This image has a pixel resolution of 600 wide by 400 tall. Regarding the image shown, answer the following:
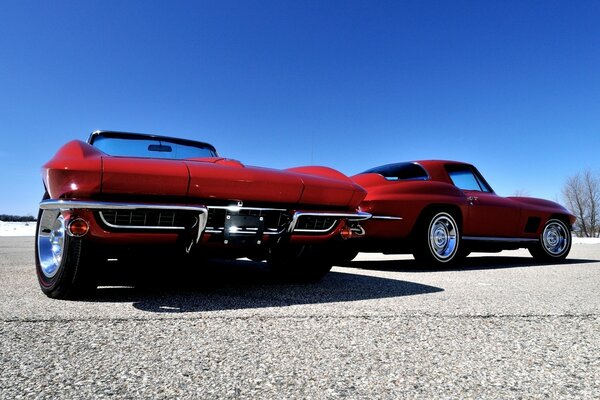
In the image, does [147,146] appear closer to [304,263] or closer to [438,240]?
[304,263]

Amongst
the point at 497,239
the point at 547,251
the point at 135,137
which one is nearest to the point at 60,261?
the point at 135,137

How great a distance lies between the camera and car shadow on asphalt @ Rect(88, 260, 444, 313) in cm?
248

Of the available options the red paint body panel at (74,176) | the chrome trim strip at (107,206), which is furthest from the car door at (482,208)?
the red paint body panel at (74,176)

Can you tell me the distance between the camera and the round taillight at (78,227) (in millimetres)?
2270

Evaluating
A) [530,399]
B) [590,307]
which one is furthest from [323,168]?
[530,399]

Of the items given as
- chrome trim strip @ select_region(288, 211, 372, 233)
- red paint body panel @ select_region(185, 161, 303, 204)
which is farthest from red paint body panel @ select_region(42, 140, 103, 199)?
chrome trim strip @ select_region(288, 211, 372, 233)

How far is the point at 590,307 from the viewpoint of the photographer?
247 cm

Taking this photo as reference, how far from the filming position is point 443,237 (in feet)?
16.8

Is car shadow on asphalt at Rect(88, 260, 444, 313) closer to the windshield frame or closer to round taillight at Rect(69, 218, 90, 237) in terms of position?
round taillight at Rect(69, 218, 90, 237)

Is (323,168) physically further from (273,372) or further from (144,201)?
(273,372)

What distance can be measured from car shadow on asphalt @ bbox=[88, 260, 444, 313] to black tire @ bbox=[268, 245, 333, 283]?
0.32 ft

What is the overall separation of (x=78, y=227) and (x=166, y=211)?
46cm

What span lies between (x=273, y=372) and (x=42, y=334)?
1037 millimetres

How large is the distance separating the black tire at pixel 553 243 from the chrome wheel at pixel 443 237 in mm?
2041
